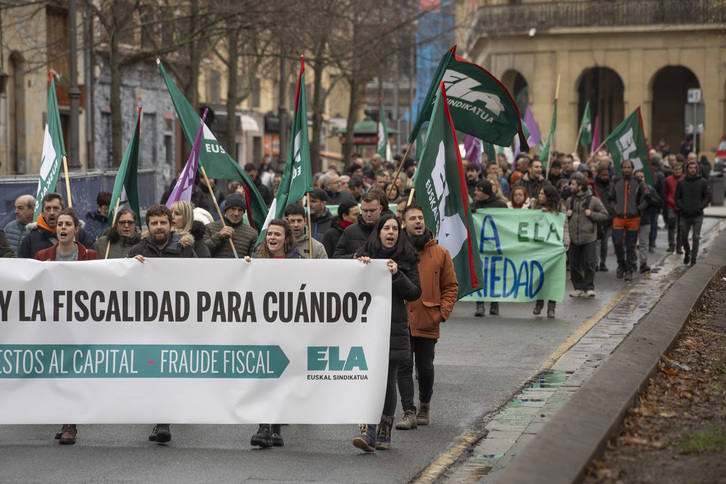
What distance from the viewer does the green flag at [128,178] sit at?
11195 millimetres

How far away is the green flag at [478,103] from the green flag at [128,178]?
2645 millimetres

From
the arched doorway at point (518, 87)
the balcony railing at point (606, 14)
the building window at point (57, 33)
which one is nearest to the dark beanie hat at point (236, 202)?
the building window at point (57, 33)

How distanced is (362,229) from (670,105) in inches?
1887

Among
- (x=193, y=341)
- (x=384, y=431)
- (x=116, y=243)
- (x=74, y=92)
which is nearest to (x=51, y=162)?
(x=116, y=243)

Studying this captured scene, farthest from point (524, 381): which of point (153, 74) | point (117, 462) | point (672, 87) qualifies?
point (672, 87)

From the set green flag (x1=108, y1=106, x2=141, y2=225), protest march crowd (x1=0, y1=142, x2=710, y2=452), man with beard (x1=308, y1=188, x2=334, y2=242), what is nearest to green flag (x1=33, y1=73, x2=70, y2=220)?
protest march crowd (x1=0, y1=142, x2=710, y2=452)

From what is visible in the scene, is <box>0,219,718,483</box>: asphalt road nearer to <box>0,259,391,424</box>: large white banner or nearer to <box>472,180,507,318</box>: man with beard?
<box>0,259,391,424</box>: large white banner

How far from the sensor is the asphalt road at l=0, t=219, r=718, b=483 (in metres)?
6.84

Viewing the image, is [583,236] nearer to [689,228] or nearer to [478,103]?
[689,228]

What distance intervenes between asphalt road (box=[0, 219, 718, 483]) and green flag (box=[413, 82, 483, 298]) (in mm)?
1032

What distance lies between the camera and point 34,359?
305 inches

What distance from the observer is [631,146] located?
1972cm

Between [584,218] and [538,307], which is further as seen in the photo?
[584,218]

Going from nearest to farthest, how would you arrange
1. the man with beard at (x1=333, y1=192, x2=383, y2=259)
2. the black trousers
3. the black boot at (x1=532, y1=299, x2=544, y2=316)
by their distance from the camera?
1. the black trousers
2. the man with beard at (x1=333, y1=192, x2=383, y2=259)
3. the black boot at (x1=532, y1=299, x2=544, y2=316)
